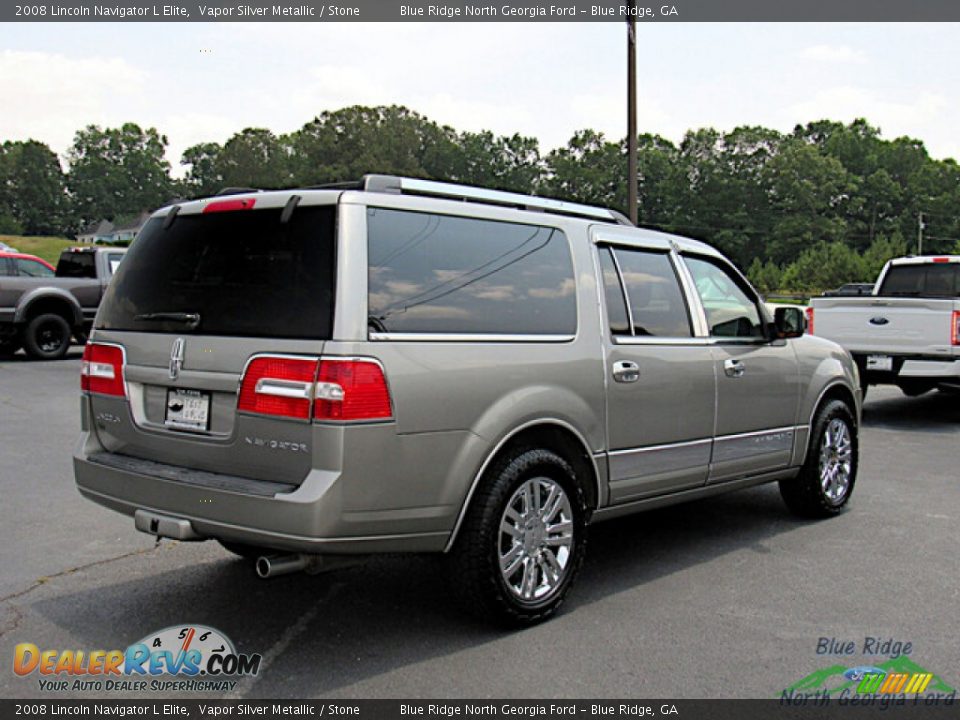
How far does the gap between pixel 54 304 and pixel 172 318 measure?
48.4ft

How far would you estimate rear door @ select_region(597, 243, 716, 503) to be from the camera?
190 inches

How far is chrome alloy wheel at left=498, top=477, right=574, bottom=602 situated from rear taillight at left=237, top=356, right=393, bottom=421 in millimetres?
887

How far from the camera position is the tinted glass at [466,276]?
3.88 m

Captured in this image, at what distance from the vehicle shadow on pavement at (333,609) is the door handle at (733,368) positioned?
1060 millimetres

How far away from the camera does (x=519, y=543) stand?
4273 mm

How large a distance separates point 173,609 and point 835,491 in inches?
173

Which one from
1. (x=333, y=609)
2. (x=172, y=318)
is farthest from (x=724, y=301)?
(x=172, y=318)

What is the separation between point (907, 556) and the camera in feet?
18.2

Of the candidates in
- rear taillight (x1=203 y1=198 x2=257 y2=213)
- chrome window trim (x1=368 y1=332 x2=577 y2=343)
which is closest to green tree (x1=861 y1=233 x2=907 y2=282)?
chrome window trim (x1=368 y1=332 x2=577 y2=343)

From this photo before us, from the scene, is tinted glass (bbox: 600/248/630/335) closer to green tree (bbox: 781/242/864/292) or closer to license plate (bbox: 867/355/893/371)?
license plate (bbox: 867/355/893/371)

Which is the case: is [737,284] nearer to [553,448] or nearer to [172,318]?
[553,448]

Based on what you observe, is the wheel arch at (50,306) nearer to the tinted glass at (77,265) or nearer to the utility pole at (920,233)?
the tinted glass at (77,265)

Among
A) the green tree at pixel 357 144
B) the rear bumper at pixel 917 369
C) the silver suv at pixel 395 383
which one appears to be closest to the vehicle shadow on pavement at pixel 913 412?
the rear bumper at pixel 917 369
